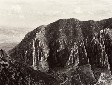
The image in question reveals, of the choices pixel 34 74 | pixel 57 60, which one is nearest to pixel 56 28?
pixel 57 60

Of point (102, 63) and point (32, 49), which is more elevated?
point (32, 49)

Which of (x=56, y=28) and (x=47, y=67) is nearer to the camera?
(x=47, y=67)

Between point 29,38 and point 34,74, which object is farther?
point 29,38

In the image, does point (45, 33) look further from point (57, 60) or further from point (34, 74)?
point (34, 74)

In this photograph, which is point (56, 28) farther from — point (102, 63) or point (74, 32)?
point (102, 63)

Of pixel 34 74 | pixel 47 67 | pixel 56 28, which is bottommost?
pixel 47 67

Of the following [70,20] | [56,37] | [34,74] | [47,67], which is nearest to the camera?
[34,74]

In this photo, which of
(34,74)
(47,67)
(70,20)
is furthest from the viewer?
(70,20)

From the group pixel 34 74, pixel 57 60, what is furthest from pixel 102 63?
pixel 34 74

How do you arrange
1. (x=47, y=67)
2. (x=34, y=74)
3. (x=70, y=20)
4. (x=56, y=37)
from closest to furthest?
(x=34, y=74) < (x=47, y=67) < (x=56, y=37) < (x=70, y=20)
